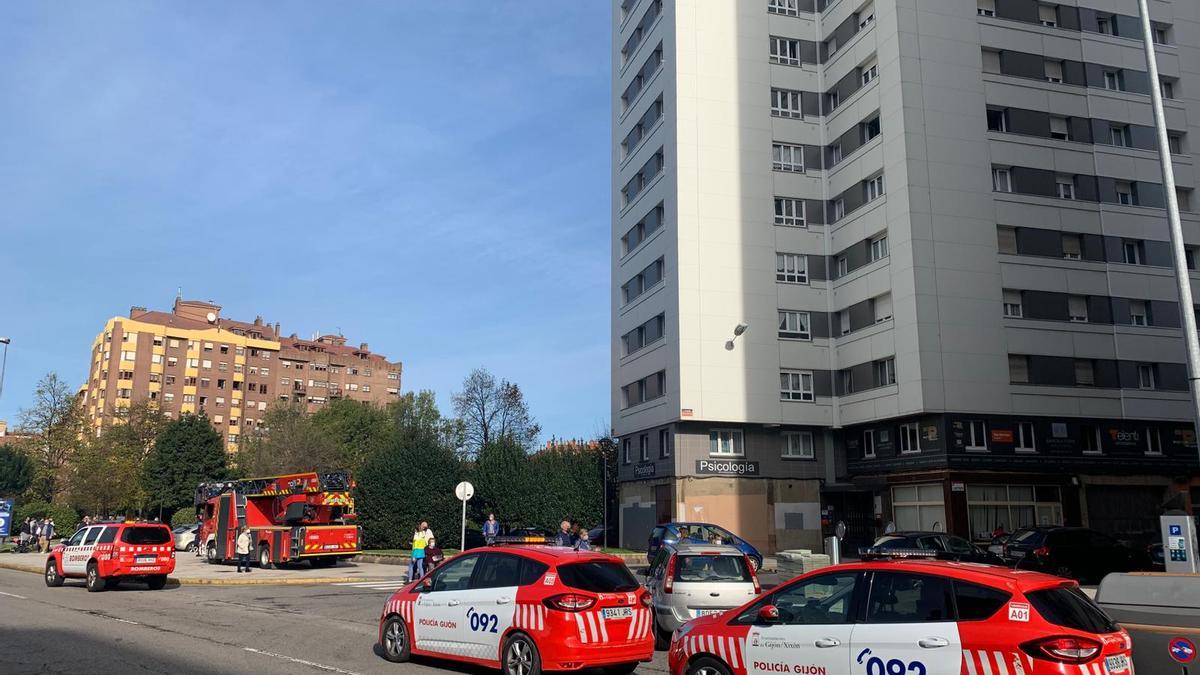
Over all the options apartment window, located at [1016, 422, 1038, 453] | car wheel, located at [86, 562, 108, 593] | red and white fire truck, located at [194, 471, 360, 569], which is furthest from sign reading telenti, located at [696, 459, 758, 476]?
A: car wheel, located at [86, 562, 108, 593]

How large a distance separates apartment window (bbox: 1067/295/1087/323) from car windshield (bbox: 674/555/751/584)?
31708 millimetres

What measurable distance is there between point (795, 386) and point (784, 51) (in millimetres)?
→ 16907

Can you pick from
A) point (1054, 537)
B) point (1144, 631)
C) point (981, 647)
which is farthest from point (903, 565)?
point (1054, 537)

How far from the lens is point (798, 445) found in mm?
41688

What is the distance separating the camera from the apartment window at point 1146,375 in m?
39.3

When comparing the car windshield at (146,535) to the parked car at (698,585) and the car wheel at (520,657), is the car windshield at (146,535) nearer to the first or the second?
the parked car at (698,585)

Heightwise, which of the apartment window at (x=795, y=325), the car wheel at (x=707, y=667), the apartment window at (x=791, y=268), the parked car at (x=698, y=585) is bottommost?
the car wheel at (x=707, y=667)

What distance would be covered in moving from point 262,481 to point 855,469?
25.0 metres

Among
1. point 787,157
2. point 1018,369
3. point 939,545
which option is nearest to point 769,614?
point 939,545

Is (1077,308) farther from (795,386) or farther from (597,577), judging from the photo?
(597,577)

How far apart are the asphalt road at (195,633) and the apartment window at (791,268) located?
2584cm

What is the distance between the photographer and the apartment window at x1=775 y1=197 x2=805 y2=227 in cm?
4312

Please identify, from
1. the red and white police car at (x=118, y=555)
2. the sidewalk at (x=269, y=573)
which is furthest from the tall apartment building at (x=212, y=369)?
the red and white police car at (x=118, y=555)

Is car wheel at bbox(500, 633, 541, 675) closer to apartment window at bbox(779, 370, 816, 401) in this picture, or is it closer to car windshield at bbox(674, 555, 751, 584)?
car windshield at bbox(674, 555, 751, 584)
